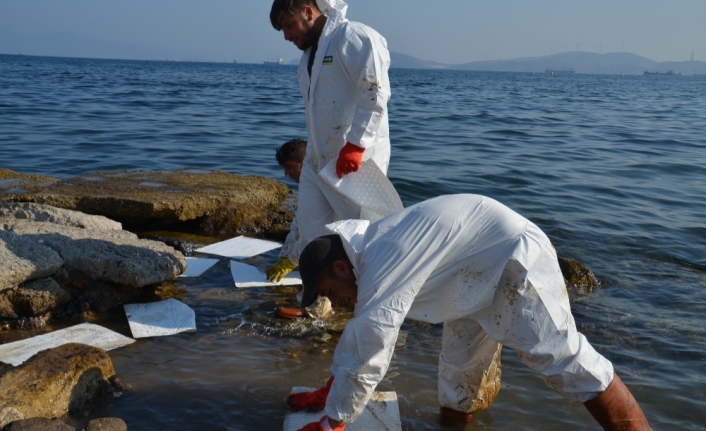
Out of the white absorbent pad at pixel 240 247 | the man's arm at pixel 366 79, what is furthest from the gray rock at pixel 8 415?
the white absorbent pad at pixel 240 247

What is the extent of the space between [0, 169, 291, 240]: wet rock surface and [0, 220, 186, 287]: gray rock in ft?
4.02

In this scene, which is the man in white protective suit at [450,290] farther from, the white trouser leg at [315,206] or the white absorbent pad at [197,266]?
the white absorbent pad at [197,266]

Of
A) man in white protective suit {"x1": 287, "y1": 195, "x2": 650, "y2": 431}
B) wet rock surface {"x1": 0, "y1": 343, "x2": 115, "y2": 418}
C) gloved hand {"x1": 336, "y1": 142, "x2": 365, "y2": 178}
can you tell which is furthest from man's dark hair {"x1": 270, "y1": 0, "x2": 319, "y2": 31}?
wet rock surface {"x1": 0, "y1": 343, "x2": 115, "y2": 418}

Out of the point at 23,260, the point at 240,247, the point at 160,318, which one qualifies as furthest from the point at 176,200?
the point at 23,260

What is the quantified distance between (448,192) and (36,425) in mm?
7582

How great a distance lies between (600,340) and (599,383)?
223cm

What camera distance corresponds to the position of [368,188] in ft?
13.4

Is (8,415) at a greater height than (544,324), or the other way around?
(544,324)

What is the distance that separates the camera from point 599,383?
2814mm

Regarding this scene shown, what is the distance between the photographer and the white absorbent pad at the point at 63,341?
13.0 ft

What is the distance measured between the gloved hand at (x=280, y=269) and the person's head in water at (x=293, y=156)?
0.80 meters

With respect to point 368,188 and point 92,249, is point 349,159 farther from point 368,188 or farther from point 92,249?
point 92,249

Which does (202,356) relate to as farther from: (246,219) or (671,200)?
(671,200)

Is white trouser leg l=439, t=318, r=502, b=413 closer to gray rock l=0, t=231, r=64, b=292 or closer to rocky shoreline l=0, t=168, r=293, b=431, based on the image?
rocky shoreline l=0, t=168, r=293, b=431
